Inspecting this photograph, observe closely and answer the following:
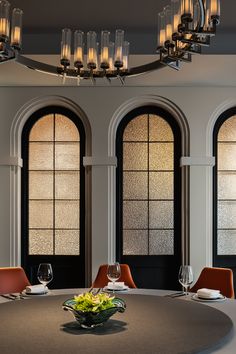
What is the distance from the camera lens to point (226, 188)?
671 cm

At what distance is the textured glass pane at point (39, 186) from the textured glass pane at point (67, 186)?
0.10 m

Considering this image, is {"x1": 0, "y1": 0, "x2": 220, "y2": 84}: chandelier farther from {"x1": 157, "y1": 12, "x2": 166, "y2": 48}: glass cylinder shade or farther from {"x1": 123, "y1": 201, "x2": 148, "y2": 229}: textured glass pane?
{"x1": 123, "y1": 201, "x2": 148, "y2": 229}: textured glass pane

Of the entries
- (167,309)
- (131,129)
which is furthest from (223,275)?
(131,129)

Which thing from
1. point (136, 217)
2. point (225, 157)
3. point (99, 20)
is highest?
point (99, 20)

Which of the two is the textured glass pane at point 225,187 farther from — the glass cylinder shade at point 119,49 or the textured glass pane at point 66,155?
the glass cylinder shade at point 119,49

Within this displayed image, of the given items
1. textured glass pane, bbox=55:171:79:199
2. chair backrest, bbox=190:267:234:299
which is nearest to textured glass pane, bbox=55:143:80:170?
textured glass pane, bbox=55:171:79:199

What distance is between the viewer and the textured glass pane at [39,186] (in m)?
6.79

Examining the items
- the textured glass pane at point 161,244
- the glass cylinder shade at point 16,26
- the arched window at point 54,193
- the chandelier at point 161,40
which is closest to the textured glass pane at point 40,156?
the arched window at point 54,193

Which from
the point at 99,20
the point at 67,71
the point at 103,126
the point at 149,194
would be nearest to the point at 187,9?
the point at 67,71

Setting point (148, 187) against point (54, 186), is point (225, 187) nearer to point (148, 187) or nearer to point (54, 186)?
point (148, 187)

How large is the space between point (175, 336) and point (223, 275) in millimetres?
2250

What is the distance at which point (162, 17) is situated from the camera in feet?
11.1

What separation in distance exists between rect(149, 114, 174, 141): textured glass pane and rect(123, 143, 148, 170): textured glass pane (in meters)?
0.16

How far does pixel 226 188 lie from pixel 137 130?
130cm
